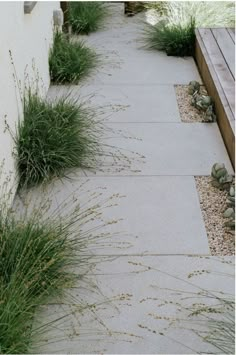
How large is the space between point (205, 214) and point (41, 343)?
142 centimetres

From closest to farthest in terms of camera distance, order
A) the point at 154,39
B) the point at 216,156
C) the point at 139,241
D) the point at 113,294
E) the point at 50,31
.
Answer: the point at 113,294 → the point at 139,241 → the point at 216,156 → the point at 50,31 → the point at 154,39

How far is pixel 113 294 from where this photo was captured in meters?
3.14

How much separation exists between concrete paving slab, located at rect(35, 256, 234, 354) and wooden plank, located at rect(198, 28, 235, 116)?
170 centimetres

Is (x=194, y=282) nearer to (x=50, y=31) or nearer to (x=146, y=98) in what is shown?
(x=146, y=98)

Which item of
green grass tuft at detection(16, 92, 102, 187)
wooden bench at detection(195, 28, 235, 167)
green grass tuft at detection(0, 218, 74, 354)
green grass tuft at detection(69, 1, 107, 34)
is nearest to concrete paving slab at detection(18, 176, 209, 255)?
green grass tuft at detection(16, 92, 102, 187)

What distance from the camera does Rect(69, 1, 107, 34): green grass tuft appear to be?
696 centimetres

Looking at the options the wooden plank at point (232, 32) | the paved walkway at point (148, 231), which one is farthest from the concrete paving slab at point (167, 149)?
the wooden plank at point (232, 32)

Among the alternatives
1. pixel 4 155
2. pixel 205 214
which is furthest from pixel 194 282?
pixel 4 155

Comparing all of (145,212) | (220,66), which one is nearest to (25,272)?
(145,212)

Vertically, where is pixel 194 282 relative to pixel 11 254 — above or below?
below

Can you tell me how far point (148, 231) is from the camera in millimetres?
3670

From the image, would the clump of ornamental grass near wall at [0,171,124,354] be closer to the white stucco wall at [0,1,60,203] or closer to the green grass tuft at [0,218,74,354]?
the green grass tuft at [0,218,74,354]

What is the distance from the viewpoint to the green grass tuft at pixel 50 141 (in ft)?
13.3

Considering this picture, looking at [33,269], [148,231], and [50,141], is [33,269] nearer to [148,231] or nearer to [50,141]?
[148,231]
